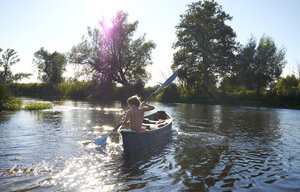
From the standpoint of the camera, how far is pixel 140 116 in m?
7.31

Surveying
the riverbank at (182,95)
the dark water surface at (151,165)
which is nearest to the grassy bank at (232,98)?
the riverbank at (182,95)

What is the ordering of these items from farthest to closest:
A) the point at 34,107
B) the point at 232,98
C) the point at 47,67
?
1. the point at 47,67
2. the point at 232,98
3. the point at 34,107

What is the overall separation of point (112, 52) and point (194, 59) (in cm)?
1267

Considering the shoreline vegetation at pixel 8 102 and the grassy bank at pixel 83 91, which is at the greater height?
the grassy bank at pixel 83 91

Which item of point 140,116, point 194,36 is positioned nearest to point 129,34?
point 194,36

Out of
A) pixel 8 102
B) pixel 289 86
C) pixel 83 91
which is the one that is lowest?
pixel 8 102

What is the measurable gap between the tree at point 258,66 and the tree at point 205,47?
2.08 m

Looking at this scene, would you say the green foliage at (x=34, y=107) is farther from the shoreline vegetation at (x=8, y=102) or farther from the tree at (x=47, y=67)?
the tree at (x=47, y=67)

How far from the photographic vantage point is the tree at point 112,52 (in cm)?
3622

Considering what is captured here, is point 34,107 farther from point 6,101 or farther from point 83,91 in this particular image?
point 83,91

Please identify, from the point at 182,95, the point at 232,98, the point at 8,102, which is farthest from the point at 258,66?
the point at 8,102

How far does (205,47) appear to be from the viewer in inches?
1394

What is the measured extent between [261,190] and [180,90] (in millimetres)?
34972

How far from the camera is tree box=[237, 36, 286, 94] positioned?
3609 cm
